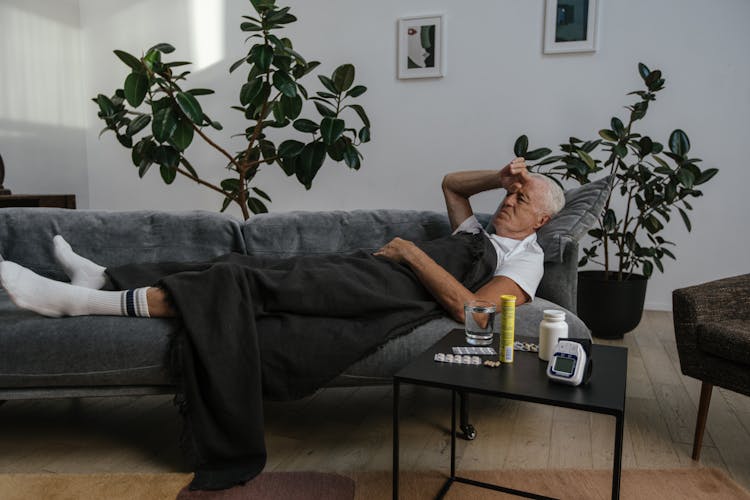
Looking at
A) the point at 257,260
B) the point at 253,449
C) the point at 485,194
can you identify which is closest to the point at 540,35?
the point at 485,194

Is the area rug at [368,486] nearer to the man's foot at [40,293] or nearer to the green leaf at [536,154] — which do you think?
the man's foot at [40,293]

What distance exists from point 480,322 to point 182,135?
2.13 meters

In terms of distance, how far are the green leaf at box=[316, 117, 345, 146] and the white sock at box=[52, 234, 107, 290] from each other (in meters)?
1.45

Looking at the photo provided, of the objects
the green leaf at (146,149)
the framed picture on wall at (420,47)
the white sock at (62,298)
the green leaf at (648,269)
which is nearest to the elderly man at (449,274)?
the white sock at (62,298)

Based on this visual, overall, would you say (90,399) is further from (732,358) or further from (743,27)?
(743,27)

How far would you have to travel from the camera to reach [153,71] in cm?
294

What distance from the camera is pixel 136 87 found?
285 cm

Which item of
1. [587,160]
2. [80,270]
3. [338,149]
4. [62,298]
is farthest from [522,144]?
[62,298]

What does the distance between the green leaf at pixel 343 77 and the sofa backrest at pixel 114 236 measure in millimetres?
1282

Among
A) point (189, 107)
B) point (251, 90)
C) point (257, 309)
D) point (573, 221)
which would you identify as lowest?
point (257, 309)

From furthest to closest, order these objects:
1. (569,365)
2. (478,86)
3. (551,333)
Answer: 1. (478,86)
2. (551,333)
3. (569,365)

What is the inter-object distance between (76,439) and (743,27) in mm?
3879

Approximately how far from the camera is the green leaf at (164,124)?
113 inches

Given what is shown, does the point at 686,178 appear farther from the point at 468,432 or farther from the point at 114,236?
the point at 114,236
